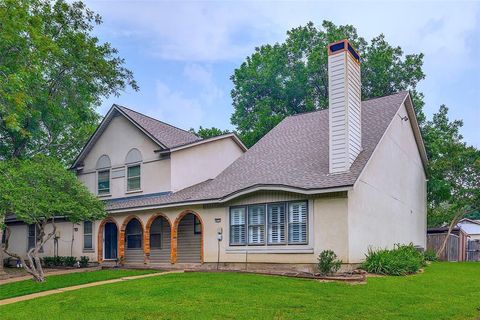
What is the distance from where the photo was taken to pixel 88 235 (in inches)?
862

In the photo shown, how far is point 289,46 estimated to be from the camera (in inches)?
1449

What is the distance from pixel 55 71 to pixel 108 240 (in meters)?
8.87

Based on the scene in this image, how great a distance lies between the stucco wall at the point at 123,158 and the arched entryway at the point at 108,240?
4.87ft

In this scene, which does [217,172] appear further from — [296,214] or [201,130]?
[201,130]

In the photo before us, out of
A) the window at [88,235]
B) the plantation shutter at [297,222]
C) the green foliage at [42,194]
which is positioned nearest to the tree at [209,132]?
the window at [88,235]

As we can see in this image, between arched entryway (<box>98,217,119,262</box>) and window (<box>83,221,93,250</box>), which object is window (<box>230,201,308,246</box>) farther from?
window (<box>83,221,93,250</box>)

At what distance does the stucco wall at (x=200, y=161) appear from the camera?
2042cm

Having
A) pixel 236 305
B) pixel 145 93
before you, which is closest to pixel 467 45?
pixel 145 93

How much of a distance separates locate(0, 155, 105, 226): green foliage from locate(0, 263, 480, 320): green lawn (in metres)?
4.52

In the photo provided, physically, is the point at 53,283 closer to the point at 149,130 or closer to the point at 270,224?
the point at 270,224

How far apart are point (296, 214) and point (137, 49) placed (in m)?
13.1

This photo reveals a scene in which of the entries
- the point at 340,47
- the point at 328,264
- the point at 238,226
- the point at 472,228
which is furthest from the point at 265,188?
the point at 472,228

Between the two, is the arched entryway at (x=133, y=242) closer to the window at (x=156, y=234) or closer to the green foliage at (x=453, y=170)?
the window at (x=156, y=234)

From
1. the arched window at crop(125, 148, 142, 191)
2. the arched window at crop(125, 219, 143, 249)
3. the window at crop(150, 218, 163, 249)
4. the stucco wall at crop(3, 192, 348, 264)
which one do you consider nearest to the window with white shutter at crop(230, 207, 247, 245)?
the stucco wall at crop(3, 192, 348, 264)
